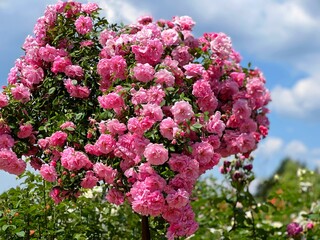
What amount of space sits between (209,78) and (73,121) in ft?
3.16

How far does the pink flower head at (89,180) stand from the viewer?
12.7 feet

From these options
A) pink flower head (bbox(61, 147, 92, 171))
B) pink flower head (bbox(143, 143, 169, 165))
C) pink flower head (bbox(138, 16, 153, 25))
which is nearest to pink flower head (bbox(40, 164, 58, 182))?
pink flower head (bbox(61, 147, 92, 171))

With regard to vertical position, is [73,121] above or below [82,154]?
above

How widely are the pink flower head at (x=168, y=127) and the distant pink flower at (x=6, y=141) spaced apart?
40.4 inches

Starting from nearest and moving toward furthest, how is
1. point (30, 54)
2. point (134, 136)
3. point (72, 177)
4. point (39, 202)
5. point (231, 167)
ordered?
1. point (134, 136)
2. point (72, 177)
3. point (30, 54)
4. point (39, 202)
5. point (231, 167)

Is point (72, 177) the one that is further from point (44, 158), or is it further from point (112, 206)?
point (112, 206)

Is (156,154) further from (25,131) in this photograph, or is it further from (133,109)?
(25,131)

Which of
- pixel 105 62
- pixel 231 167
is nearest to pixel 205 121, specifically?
pixel 105 62

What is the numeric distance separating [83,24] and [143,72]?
0.70 meters

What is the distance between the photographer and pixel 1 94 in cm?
414

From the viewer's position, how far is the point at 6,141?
4.04 metres

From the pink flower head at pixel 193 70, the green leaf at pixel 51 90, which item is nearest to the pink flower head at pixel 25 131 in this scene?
the green leaf at pixel 51 90

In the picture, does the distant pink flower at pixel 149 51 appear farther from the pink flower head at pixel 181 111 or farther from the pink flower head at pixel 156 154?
the pink flower head at pixel 156 154

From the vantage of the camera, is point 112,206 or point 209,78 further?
point 112,206
